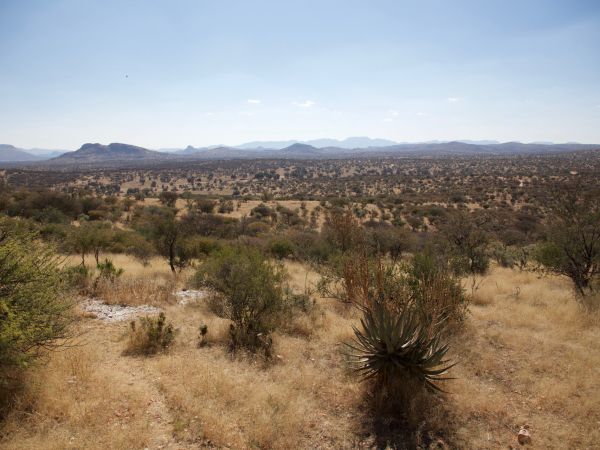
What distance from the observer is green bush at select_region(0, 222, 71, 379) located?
504 centimetres

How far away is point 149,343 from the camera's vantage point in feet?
25.7

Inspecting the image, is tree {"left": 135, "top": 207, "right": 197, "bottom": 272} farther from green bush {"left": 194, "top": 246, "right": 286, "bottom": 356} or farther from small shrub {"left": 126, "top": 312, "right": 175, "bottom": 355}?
small shrub {"left": 126, "top": 312, "right": 175, "bottom": 355}

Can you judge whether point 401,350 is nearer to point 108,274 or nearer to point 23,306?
point 23,306

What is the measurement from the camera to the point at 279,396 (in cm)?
618

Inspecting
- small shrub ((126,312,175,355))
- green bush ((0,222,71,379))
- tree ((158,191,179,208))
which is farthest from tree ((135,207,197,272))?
tree ((158,191,179,208))

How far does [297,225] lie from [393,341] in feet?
95.1

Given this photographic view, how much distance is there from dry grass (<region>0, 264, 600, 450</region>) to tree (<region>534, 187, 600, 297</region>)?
3.55 meters

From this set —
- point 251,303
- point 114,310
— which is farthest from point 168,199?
point 251,303

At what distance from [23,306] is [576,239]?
566 inches

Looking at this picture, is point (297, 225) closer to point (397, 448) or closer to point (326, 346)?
point (326, 346)

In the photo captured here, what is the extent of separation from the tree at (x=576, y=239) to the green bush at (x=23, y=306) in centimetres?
1344

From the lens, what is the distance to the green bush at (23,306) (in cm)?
504

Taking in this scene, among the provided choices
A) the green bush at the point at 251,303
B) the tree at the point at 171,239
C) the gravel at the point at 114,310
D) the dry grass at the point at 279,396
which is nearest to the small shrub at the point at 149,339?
the dry grass at the point at 279,396

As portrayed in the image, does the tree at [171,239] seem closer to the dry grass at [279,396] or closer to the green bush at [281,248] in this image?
the green bush at [281,248]
